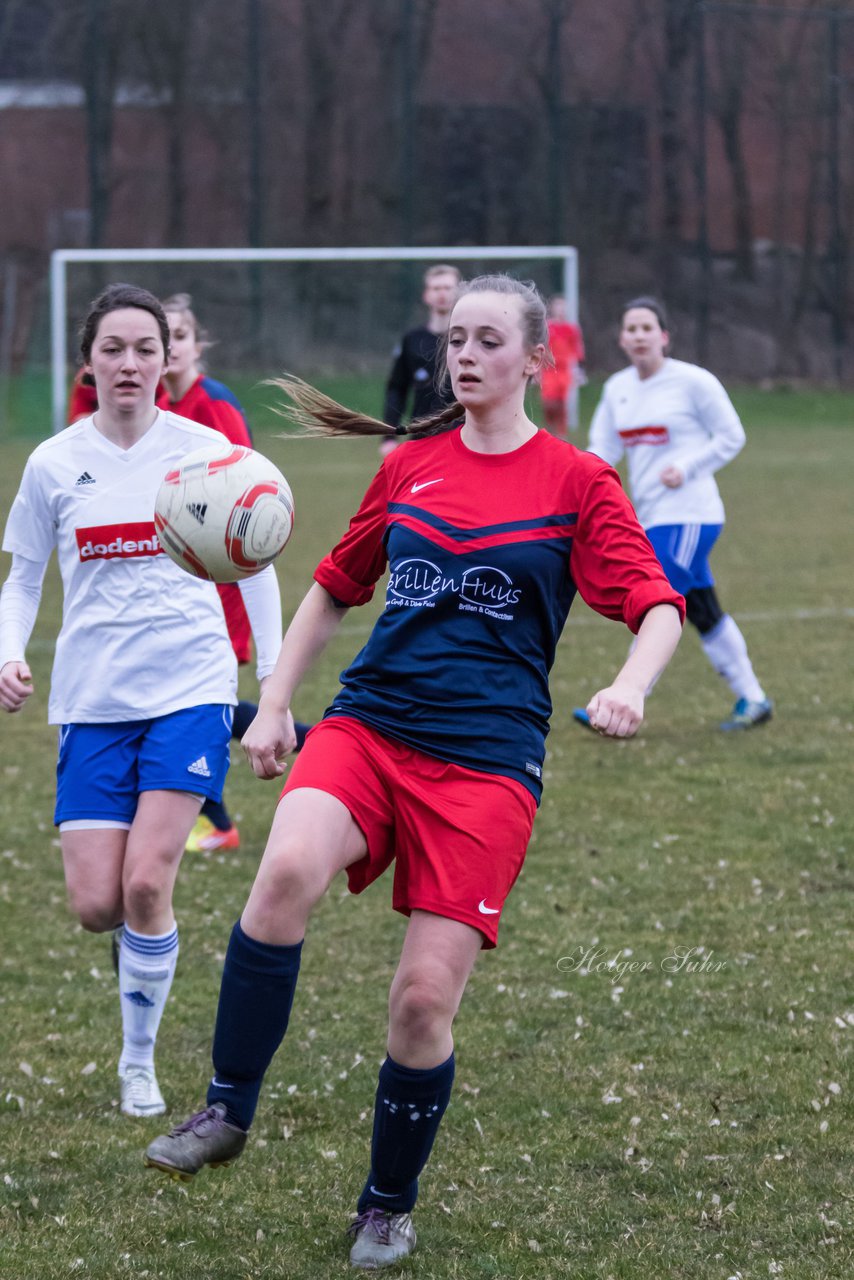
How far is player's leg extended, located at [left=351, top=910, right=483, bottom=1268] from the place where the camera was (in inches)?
138

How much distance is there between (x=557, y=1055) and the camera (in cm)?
492

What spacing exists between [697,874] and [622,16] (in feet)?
119

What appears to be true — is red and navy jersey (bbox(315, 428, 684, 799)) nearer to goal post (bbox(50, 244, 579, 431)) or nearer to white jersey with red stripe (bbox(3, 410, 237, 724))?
white jersey with red stripe (bbox(3, 410, 237, 724))

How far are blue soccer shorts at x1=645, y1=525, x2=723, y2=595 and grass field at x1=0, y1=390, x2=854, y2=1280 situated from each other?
0.89 m

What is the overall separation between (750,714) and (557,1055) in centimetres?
470

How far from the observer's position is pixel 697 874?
668 cm

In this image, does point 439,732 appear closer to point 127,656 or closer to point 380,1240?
point 380,1240

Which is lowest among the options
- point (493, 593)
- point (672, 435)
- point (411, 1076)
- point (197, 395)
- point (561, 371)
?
point (411, 1076)

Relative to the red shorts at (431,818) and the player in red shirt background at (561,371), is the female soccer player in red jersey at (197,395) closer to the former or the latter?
the red shorts at (431,818)

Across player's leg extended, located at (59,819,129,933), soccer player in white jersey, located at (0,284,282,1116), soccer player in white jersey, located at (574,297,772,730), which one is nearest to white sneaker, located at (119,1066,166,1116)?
soccer player in white jersey, located at (0,284,282,1116)

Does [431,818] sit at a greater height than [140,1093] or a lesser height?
greater

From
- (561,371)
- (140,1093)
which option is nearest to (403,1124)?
(140,1093)

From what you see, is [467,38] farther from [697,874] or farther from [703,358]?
[697,874]

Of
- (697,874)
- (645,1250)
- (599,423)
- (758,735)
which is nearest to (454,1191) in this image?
(645,1250)
